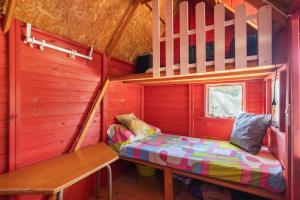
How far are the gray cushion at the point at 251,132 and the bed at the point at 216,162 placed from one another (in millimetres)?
87

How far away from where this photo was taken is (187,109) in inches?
116

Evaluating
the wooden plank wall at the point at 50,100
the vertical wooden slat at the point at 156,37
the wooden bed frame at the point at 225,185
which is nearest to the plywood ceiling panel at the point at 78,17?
the wooden plank wall at the point at 50,100

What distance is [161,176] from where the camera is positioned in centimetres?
271

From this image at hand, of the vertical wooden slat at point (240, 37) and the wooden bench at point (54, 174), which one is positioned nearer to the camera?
the wooden bench at point (54, 174)

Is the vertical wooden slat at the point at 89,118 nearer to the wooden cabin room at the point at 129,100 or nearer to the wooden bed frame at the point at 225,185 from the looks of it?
the wooden cabin room at the point at 129,100

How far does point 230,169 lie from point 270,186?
329 mm

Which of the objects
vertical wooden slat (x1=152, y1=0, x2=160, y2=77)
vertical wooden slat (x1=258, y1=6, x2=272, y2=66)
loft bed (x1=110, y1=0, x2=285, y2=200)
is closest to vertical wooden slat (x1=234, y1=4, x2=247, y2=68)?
loft bed (x1=110, y1=0, x2=285, y2=200)

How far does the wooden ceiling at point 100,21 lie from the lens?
1516 mm

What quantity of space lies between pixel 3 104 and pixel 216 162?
2103 millimetres

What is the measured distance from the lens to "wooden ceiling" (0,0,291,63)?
1.52m

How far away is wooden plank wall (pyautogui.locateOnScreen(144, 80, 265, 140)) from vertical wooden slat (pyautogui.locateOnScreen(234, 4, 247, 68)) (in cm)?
126

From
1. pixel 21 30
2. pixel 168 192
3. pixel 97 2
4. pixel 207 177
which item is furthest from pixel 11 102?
pixel 207 177

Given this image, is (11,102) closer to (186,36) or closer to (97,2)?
(97,2)

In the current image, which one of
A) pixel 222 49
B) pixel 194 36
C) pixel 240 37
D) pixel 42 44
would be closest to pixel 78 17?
pixel 42 44
